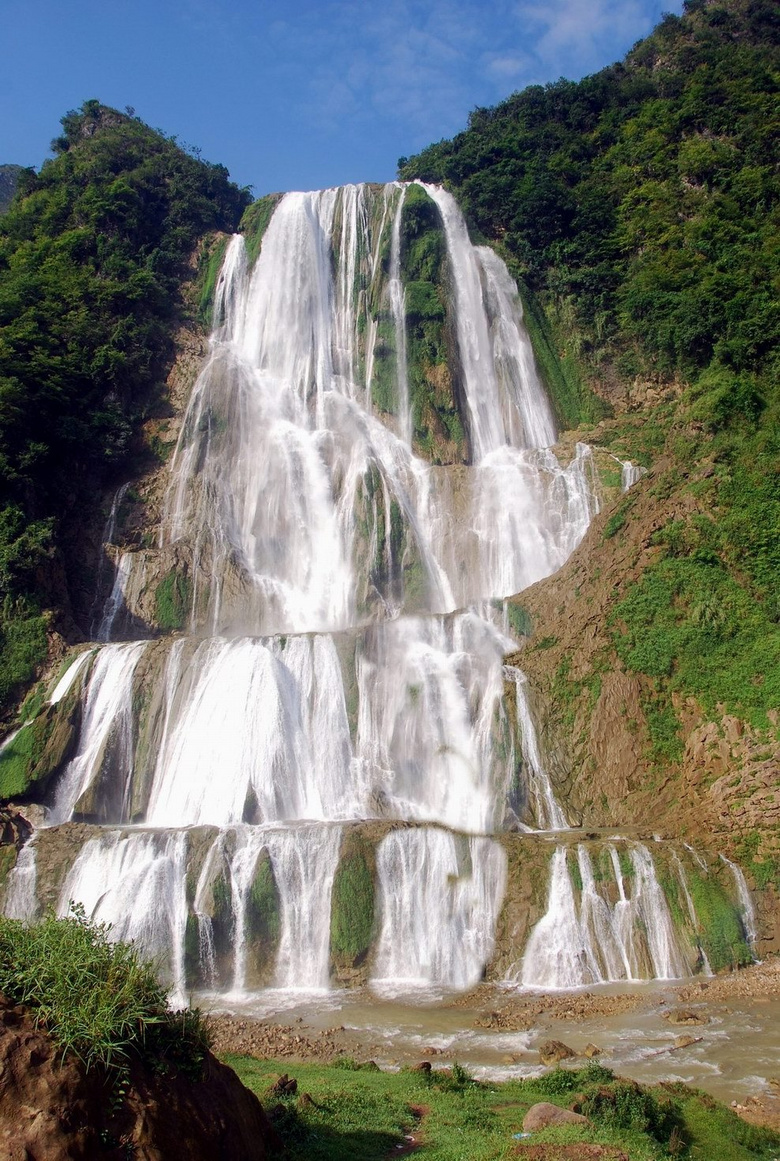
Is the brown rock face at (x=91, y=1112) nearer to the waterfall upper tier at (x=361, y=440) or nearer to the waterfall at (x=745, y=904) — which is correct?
the waterfall at (x=745, y=904)

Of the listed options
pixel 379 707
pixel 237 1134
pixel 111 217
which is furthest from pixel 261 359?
pixel 237 1134

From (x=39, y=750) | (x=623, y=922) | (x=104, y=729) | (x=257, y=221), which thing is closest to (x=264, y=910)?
(x=623, y=922)

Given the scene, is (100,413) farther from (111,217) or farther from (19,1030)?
(19,1030)

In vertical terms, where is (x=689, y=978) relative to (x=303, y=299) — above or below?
below

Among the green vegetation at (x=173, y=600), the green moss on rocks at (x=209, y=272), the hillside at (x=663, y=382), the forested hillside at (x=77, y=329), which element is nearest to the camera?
the hillside at (x=663, y=382)

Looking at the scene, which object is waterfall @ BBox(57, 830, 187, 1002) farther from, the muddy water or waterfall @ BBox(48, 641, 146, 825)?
waterfall @ BBox(48, 641, 146, 825)

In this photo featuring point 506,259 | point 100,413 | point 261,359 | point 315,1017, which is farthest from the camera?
point 506,259

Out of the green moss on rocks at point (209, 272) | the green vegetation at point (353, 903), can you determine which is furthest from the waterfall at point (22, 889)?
the green moss on rocks at point (209, 272)
